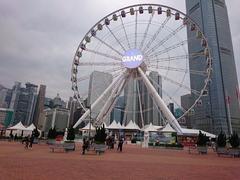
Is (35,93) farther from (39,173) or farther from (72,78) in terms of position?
(39,173)

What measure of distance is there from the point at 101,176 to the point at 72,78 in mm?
30110

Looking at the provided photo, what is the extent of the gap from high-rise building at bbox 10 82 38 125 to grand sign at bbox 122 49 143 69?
413ft

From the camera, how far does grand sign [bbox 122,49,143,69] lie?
3375 centimetres

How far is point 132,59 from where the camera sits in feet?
112

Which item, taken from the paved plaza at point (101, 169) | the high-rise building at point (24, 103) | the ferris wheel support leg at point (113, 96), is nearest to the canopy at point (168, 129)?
the ferris wheel support leg at point (113, 96)

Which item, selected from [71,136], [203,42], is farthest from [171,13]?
[71,136]

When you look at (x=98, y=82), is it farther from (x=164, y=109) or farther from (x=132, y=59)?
(x=164, y=109)

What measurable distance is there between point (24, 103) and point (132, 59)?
443ft

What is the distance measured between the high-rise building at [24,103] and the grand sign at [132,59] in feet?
413

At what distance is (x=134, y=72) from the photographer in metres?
35.1

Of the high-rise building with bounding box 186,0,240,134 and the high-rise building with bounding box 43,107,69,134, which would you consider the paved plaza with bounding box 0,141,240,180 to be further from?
the high-rise building with bounding box 43,107,69,134

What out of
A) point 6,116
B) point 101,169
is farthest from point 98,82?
point 6,116

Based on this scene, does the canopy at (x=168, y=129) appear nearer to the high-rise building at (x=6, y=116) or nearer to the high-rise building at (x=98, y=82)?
the high-rise building at (x=98, y=82)

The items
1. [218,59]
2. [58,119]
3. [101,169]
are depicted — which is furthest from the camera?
[58,119]
